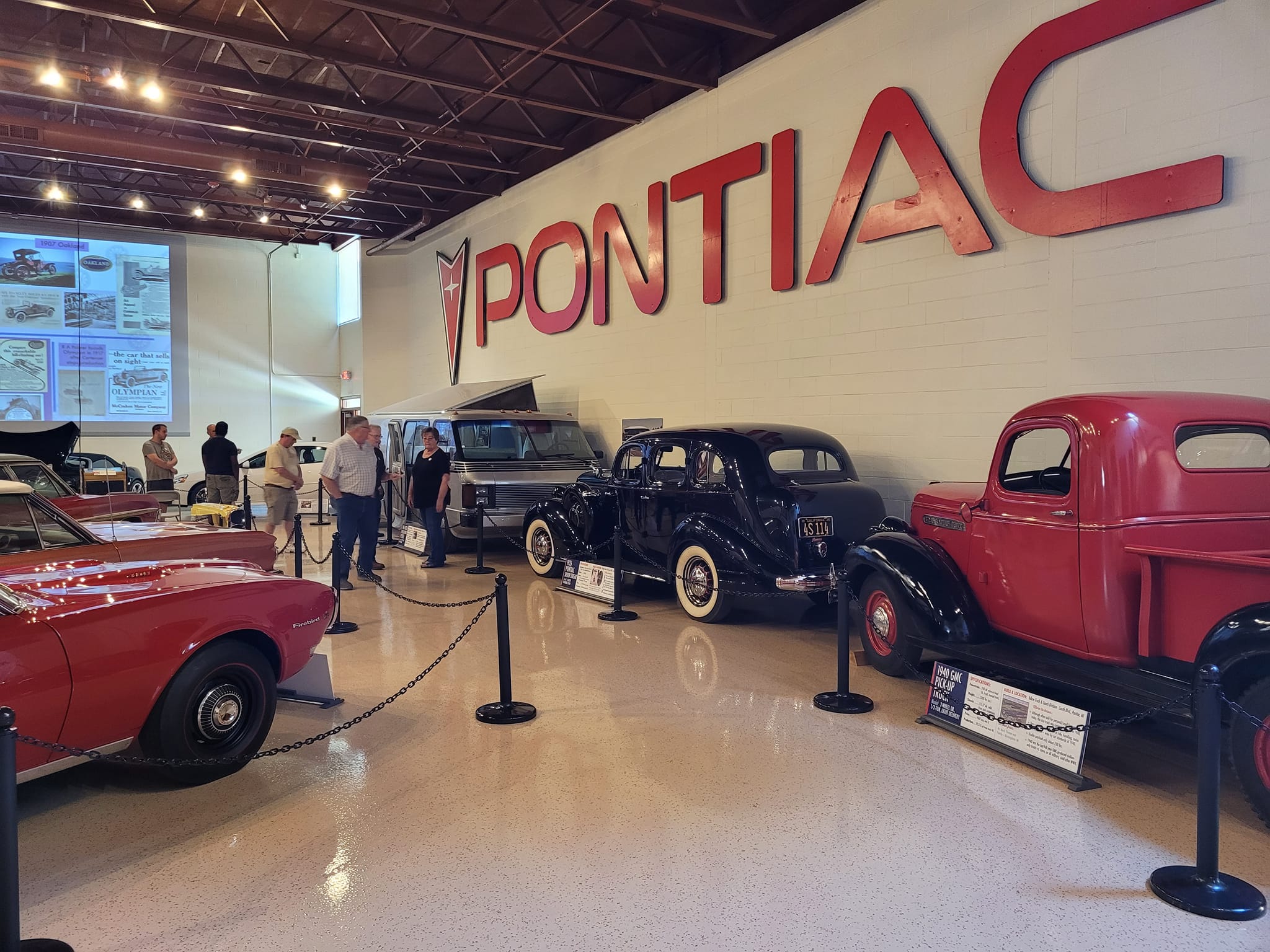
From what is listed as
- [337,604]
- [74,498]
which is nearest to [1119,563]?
[337,604]

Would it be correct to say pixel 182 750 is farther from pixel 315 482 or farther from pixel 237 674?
pixel 315 482

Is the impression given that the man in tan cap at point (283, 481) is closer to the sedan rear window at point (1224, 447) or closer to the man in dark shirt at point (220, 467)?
the man in dark shirt at point (220, 467)

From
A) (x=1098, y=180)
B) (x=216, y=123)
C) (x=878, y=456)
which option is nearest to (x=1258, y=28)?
(x=1098, y=180)

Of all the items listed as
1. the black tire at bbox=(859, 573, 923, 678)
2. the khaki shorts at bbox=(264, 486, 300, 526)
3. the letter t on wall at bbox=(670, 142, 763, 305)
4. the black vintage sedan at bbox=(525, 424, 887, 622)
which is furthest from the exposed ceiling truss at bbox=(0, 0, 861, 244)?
the black tire at bbox=(859, 573, 923, 678)

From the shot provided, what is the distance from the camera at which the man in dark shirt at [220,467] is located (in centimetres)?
1209

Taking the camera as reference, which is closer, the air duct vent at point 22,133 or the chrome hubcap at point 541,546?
the chrome hubcap at point 541,546

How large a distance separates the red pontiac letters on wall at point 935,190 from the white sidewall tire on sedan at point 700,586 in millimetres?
3089

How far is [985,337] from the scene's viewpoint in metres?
6.95

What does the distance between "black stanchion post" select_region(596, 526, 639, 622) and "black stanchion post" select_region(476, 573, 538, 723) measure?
241 centimetres

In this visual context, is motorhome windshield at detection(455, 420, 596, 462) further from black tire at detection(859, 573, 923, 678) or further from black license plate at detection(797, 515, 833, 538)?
black tire at detection(859, 573, 923, 678)

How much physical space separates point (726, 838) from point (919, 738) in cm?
157

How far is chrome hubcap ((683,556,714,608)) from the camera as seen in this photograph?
7.07 meters

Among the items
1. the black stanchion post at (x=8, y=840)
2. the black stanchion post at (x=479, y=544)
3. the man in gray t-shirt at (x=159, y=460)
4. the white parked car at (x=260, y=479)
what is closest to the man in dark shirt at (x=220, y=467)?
the man in gray t-shirt at (x=159, y=460)

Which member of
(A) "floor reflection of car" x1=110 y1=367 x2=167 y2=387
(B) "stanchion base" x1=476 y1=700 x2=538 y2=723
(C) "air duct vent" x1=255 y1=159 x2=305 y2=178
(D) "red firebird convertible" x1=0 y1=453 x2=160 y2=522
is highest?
→ (C) "air duct vent" x1=255 y1=159 x2=305 y2=178
